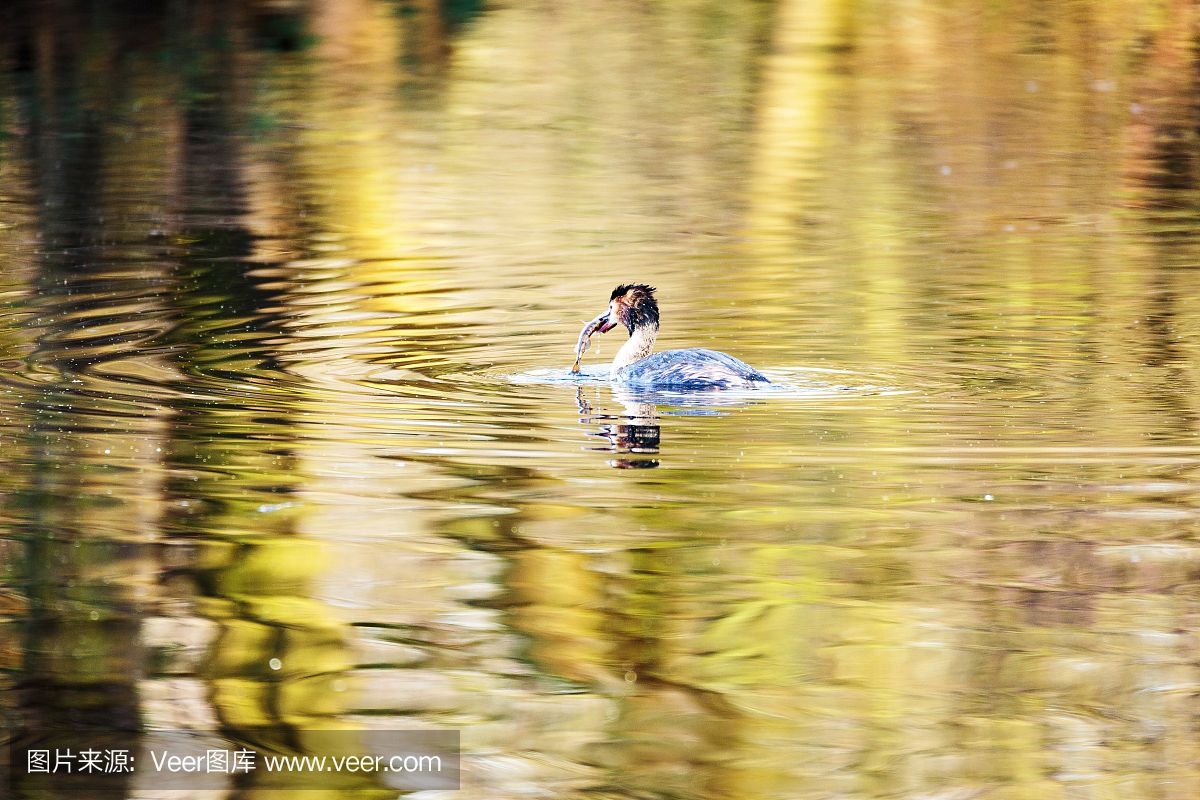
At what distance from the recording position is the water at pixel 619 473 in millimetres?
5289

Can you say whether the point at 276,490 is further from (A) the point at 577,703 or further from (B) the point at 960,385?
(B) the point at 960,385

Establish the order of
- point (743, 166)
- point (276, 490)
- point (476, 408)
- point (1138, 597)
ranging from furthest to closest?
1. point (743, 166)
2. point (476, 408)
3. point (276, 490)
4. point (1138, 597)

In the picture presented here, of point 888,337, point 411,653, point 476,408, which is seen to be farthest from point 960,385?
point 411,653

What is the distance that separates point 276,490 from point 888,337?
15.6 ft

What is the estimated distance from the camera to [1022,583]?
6.43m

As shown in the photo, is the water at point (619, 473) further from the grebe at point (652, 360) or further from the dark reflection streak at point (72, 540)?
the grebe at point (652, 360)

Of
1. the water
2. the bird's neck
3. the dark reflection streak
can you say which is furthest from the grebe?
the dark reflection streak

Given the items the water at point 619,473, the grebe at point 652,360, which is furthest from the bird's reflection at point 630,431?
the grebe at point 652,360

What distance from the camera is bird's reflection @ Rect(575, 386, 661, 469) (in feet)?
27.5

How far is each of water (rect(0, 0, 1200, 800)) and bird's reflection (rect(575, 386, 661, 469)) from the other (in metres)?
0.04

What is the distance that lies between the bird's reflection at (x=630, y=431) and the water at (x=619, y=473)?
0.12 feet

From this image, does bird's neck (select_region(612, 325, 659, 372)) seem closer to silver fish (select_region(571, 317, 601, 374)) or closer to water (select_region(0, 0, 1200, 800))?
silver fish (select_region(571, 317, 601, 374))

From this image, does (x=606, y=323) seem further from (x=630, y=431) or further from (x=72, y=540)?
(x=72, y=540)

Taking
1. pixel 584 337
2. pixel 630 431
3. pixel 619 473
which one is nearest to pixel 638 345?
pixel 584 337
